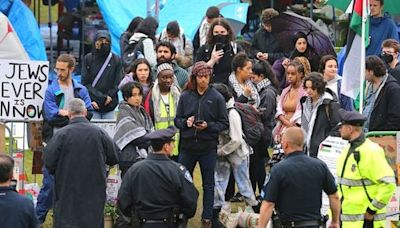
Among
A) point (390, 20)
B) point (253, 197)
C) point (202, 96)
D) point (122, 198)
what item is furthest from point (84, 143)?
point (390, 20)

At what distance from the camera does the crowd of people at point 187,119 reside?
1227cm

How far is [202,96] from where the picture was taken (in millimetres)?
14891

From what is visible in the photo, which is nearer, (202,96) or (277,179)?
(277,179)

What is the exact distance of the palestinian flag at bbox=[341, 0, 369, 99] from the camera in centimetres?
1516

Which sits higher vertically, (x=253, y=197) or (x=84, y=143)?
(x=84, y=143)

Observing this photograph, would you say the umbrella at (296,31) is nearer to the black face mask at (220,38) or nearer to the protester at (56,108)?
the black face mask at (220,38)

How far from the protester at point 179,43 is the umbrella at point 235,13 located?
10.8 ft

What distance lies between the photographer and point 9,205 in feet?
36.0

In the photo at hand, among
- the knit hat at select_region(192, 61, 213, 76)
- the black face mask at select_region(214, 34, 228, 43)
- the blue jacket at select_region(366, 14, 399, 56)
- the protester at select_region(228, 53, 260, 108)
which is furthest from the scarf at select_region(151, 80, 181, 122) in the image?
the blue jacket at select_region(366, 14, 399, 56)

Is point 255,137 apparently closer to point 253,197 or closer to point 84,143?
point 253,197

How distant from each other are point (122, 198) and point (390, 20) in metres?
7.29

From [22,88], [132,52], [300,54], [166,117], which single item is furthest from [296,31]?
[22,88]

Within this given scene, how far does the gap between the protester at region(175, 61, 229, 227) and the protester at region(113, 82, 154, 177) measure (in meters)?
0.46

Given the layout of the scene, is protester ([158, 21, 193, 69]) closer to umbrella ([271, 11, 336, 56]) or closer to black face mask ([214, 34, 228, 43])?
black face mask ([214, 34, 228, 43])
